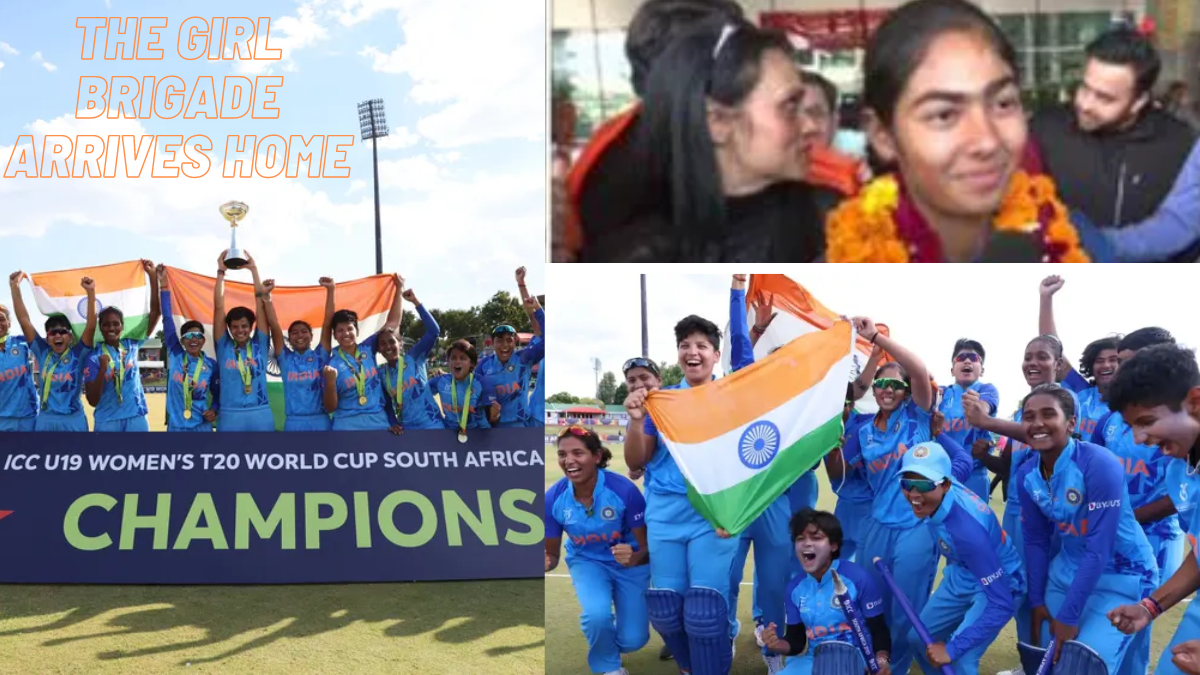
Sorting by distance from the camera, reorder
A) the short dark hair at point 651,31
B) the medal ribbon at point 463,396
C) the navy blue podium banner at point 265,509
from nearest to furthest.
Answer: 1. the short dark hair at point 651,31
2. the navy blue podium banner at point 265,509
3. the medal ribbon at point 463,396

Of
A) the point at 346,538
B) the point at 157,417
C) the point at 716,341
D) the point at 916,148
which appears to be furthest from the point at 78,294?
the point at 157,417

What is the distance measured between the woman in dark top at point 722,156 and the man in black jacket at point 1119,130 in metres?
0.97

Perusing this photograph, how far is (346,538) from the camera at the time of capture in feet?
18.7

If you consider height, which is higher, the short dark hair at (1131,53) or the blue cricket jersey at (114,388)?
the short dark hair at (1131,53)

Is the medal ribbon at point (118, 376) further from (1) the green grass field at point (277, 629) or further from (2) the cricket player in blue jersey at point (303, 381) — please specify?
(1) the green grass field at point (277, 629)

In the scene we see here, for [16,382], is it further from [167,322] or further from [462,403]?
[462,403]

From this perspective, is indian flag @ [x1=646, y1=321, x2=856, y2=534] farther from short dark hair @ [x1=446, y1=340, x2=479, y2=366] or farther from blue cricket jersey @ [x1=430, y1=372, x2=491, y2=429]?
short dark hair @ [x1=446, y1=340, x2=479, y2=366]

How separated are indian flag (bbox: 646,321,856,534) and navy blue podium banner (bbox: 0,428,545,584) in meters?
1.58

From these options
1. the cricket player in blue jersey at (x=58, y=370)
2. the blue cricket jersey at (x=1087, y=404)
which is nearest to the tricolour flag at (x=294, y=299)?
the cricket player in blue jersey at (x=58, y=370)

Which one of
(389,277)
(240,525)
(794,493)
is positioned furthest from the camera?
(389,277)

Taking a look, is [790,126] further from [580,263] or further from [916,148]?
[580,263]

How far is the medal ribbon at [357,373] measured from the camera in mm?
6234

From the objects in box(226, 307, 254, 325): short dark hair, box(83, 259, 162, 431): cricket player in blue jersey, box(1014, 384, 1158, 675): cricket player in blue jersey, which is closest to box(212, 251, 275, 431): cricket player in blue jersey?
box(226, 307, 254, 325): short dark hair

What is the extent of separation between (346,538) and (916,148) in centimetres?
356
